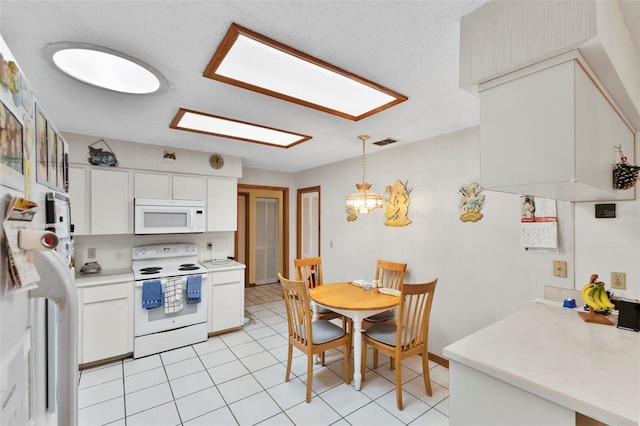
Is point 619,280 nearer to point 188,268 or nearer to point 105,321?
point 188,268

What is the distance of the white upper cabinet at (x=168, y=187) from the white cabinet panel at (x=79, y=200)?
0.47 metres

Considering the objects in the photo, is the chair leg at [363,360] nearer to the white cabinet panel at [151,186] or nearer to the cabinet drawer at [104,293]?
the cabinet drawer at [104,293]

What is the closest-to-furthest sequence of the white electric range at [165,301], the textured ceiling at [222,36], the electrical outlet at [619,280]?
the textured ceiling at [222,36] → the electrical outlet at [619,280] → the white electric range at [165,301]

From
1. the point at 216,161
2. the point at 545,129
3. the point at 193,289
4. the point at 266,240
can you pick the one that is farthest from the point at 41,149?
the point at 266,240

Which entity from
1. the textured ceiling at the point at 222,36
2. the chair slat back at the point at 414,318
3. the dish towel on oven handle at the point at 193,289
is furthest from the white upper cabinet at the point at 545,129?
the dish towel on oven handle at the point at 193,289

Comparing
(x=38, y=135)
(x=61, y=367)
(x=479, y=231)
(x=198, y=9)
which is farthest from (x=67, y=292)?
(x=479, y=231)

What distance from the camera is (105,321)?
2.89m

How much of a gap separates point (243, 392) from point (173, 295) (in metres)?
1.38

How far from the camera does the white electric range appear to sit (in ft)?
9.99

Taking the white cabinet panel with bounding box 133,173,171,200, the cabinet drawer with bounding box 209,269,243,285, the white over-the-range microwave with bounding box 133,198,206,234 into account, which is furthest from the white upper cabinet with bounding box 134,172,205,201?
the cabinet drawer with bounding box 209,269,243,285

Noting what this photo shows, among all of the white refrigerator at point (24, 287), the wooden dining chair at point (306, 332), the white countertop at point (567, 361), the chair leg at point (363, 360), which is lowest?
the chair leg at point (363, 360)

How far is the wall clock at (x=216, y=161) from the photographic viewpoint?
3823mm

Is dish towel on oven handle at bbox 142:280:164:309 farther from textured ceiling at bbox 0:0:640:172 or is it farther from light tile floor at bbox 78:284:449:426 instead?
textured ceiling at bbox 0:0:640:172

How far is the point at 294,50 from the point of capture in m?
1.45
